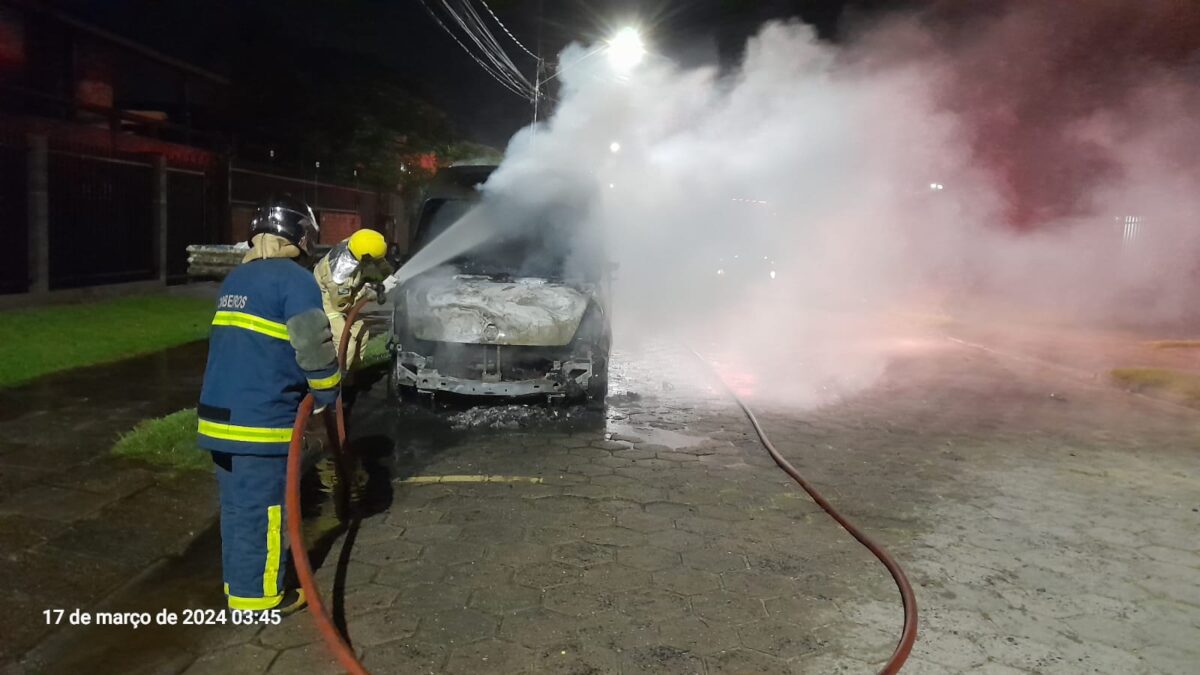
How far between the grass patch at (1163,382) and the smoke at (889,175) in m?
3.09

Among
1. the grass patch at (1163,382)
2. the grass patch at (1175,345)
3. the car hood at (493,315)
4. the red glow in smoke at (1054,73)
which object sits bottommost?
the grass patch at (1163,382)

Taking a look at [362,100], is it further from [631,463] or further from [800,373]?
[631,463]

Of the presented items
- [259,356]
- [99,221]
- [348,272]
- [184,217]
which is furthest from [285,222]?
[184,217]

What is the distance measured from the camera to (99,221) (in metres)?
12.8

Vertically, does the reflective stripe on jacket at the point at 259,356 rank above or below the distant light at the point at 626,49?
below

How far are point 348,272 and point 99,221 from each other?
381 inches

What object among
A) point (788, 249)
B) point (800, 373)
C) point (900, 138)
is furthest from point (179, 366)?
point (788, 249)

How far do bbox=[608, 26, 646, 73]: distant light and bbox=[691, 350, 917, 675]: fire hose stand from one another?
15135mm

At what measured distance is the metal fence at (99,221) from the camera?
11852 millimetres

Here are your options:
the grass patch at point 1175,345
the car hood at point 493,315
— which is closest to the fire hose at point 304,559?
the car hood at point 493,315

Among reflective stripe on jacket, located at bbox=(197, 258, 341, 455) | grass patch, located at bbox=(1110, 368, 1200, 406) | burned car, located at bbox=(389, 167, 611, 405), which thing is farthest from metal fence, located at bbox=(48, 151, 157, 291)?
grass patch, located at bbox=(1110, 368, 1200, 406)

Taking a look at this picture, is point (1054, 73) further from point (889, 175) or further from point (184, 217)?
point (184, 217)

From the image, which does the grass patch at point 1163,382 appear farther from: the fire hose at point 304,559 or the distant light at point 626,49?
the distant light at point 626,49

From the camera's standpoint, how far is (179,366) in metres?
8.44
